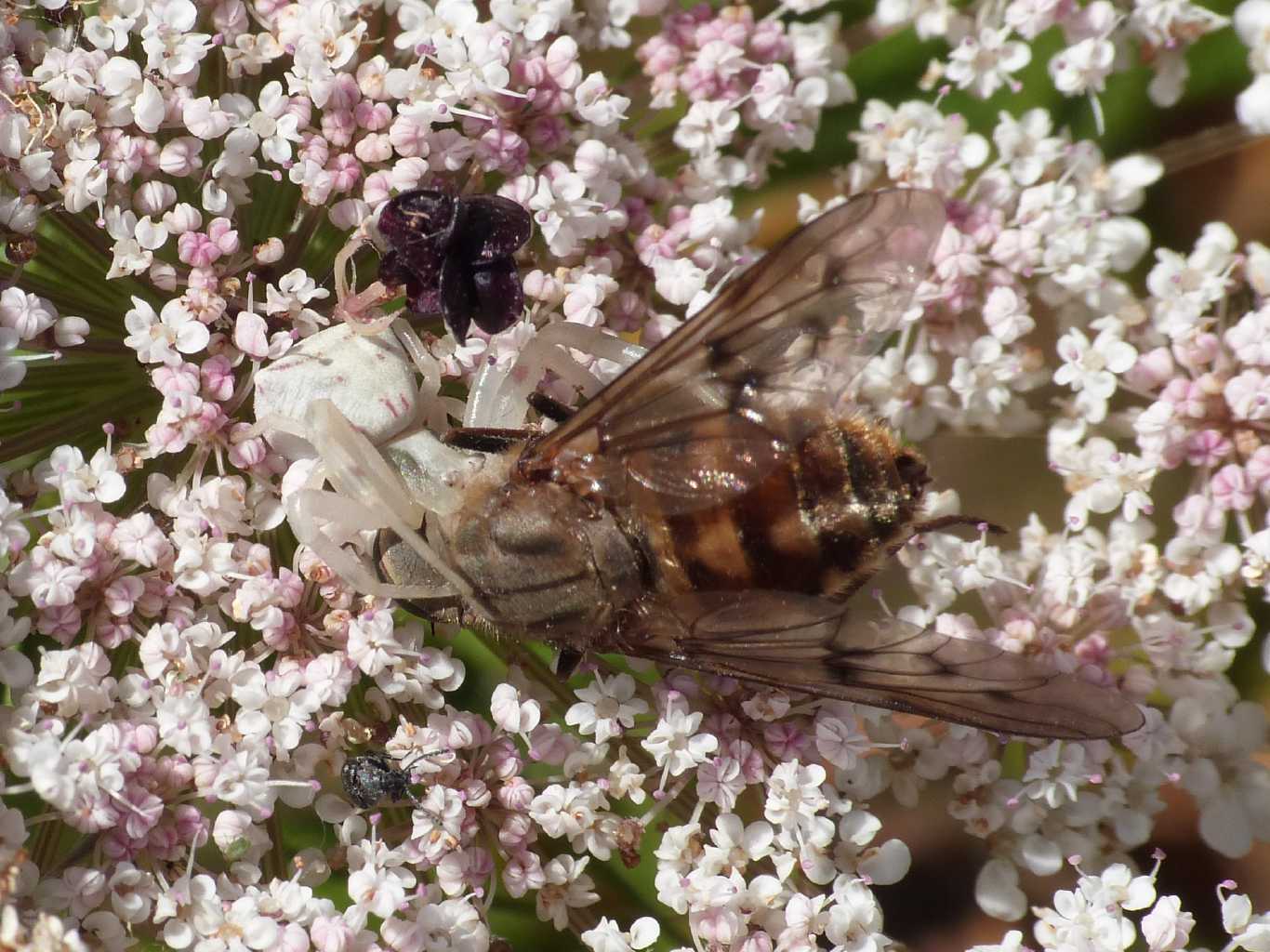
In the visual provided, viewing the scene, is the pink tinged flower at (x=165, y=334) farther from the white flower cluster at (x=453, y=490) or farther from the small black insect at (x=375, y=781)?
the small black insect at (x=375, y=781)

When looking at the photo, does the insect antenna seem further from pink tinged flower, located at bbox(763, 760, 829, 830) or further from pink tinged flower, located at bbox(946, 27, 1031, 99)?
pink tinged flower, located at bbox(946, 27, 1031, 99)

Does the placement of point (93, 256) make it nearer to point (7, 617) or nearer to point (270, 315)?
point (270, 315)

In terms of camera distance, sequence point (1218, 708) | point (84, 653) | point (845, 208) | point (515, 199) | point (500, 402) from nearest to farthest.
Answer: point (845, 208)
point (84, 653)
point (500, 402)
point (515, 199)
point (1218, 708)

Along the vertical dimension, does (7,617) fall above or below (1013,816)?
above

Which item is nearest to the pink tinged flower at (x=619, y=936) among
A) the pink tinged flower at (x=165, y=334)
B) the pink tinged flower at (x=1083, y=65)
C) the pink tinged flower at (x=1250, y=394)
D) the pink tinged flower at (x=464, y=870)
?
the pink tinged flower at (x=464, y=870)

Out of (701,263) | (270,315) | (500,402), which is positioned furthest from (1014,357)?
(270,315)

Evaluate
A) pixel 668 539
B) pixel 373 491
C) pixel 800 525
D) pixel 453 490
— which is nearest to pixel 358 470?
pixel 373 491

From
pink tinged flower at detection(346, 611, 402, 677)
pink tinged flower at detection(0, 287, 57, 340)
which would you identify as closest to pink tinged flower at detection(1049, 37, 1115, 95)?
pink tinged flower at detection(346, 611, 402, 677)
